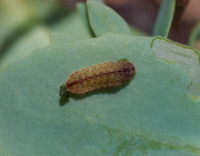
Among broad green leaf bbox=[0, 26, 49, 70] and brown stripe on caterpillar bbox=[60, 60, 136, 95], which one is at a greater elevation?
brown stripe on caterpillar bbox=[60, 60, 136, 95]

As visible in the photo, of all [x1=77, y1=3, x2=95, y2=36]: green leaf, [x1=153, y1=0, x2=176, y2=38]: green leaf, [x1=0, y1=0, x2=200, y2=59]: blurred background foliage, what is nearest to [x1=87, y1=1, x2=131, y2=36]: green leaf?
[x1=77, y1=3, x2=95, y2=36]: green leaf

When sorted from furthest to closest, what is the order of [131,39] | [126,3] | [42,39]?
[126,3] → [42,39] → [131,39]

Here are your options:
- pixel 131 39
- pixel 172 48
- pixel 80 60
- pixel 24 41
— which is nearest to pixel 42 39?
pixel 24 41

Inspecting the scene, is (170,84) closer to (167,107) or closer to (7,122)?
(167,107)

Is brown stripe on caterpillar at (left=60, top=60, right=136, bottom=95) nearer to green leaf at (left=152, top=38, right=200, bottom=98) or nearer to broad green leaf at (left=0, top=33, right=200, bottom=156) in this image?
broad green leaf at (left=0, top=33, right=200, bottom=156)

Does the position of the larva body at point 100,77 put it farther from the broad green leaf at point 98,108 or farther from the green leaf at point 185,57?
the green leaf at point 185,57

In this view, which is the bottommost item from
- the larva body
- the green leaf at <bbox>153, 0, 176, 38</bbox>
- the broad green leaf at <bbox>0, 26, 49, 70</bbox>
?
the broad green leaf at <bbox>0, 26, 49, 70</bbox>

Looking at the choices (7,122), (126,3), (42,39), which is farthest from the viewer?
(126,3)

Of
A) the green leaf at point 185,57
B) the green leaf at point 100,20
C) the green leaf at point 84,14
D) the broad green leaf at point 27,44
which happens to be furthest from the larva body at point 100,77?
the broad green leaf at point 27,44
